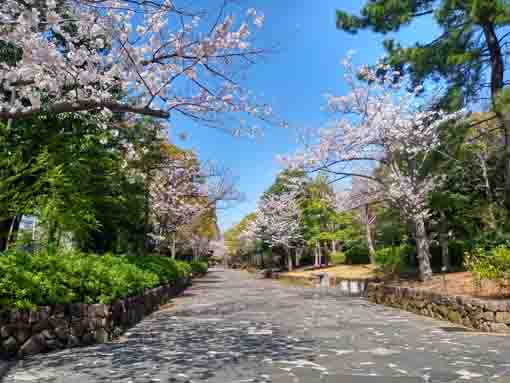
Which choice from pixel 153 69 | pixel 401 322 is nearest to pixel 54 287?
pixel 153 69

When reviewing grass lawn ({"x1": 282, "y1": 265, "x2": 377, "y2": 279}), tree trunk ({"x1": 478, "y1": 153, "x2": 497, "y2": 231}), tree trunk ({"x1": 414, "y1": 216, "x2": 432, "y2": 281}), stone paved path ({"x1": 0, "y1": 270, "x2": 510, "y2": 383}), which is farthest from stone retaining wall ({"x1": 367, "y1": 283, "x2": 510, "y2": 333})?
grass lawn ({"x1": 282, "y1": 265, "x2": 377, "y2": 279})

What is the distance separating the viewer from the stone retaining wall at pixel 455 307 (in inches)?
265

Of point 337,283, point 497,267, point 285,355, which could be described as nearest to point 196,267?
point 337,283

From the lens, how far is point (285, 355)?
5.11 m

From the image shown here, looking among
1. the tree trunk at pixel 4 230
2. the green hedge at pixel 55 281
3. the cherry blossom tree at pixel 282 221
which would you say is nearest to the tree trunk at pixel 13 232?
the tree trunk at pixel 4 230

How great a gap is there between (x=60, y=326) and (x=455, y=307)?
757cm

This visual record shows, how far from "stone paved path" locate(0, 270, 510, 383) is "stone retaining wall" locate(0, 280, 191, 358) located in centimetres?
29

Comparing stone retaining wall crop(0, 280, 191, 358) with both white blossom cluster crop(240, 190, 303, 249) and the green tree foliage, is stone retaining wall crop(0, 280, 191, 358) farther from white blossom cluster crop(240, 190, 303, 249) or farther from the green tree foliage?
white blossom cluster crop(240, 190, 303, 249)

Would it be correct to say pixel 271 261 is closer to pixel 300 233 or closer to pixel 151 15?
pixel 300 233

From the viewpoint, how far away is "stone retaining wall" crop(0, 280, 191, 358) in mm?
4832

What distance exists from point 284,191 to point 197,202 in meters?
13.3

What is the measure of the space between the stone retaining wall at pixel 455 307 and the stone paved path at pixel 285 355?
17.4 inches

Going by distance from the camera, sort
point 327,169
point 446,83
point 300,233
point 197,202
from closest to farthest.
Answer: point 446,83 → point 327,169 → point 197,202 → point 300,233

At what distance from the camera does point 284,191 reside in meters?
34.2
